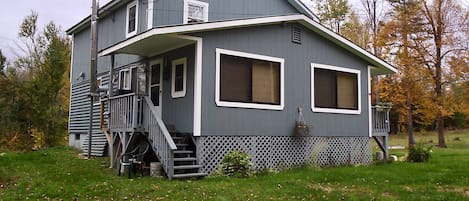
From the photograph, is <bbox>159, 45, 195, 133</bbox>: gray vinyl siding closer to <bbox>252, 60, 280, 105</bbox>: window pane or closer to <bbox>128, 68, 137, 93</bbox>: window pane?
<bbox>252, 60, 280, 105</bbox>: window pane

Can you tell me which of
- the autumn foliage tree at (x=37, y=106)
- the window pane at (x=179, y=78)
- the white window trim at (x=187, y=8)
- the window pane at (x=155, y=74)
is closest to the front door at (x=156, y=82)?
the window pane at (x=155, y=74)

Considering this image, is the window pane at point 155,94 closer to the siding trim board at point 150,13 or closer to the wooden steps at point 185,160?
the wooden steps at point 185,160

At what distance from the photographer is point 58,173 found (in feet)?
30.6

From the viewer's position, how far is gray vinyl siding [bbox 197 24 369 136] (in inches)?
381

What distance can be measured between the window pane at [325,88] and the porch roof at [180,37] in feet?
3.36

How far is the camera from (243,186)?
778 centimetres

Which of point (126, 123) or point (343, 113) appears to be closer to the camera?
point (126, 123)

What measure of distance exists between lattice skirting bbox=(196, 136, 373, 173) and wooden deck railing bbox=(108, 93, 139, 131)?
1.61 meters

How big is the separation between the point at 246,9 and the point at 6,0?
17.0 metres

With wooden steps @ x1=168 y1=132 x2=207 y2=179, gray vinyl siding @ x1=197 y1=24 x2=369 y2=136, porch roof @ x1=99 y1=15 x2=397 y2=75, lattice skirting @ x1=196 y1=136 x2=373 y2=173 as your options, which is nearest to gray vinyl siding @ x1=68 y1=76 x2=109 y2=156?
porch roof @ x1=99 y1=15 x2=397 y2=75

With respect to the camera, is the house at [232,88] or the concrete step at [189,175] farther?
the house at [232,88]

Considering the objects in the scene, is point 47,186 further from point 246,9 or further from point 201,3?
point 246,9

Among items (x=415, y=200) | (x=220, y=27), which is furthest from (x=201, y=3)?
(x=415, y=200)

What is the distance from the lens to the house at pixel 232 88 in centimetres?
952
